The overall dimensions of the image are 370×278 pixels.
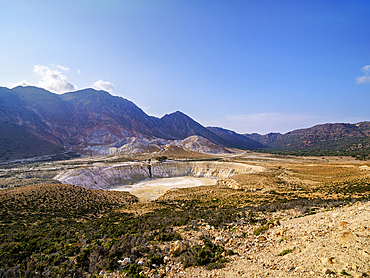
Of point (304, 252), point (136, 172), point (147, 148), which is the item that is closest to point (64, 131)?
point (147, 148)

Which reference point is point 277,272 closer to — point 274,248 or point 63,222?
point 274,248

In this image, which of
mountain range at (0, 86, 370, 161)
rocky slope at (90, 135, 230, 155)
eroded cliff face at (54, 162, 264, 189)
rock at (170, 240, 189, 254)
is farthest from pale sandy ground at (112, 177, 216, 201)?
mountain range at (0, 86, 370, 161)

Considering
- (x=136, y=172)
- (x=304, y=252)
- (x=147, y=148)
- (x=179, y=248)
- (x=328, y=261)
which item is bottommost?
(x=136, y=172)

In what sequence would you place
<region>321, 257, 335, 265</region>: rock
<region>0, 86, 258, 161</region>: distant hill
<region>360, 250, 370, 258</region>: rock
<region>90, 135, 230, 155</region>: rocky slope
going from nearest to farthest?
<region>360, 250, 370, 258</region>: rock, <region>321, 257, 335, 265</region>: rock, <region>0, 86, 258, 161</region>: distant hill, <region>90, 135, 230, 155</region>: rocky slope

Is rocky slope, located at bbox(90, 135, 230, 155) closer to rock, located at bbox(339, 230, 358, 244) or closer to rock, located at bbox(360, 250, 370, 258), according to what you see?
rock, located at bbox(339, 230, 358, 244)

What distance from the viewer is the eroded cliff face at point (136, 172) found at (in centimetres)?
4547

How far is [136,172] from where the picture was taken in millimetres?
60906

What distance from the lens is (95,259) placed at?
8.24 meters

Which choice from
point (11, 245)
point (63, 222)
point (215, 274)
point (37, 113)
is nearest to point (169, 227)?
point (215, 274)

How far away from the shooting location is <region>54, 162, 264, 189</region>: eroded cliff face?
4547cm

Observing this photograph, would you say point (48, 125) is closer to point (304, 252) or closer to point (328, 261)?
point (304, 252)

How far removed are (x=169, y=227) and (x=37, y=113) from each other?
193m

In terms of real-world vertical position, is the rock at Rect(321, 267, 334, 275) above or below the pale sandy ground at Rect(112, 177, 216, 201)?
above

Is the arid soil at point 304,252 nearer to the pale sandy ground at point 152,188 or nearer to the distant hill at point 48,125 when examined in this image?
the pale sandy ground at point 152,188
